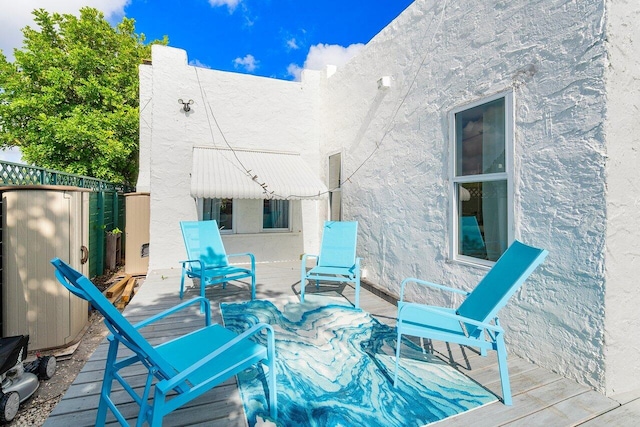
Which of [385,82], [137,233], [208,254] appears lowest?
[208,254]

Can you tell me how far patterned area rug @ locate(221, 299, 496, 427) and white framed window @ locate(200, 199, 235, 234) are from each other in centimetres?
578

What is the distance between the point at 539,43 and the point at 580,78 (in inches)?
35.5

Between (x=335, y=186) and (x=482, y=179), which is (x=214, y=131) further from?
(x=482, y=179)

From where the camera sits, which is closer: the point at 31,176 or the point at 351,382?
the point at 351,382

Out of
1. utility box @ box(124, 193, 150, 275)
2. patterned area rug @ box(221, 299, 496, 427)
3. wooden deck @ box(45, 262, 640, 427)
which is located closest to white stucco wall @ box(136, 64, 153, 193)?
utility box @ box(124, 193, 150, 275)

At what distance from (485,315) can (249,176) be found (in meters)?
7.70

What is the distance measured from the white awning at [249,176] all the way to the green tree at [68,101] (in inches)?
537

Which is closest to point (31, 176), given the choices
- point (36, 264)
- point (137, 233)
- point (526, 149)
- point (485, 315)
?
point (36, 264)

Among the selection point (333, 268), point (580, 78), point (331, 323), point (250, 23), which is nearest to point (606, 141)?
point (580, 78)

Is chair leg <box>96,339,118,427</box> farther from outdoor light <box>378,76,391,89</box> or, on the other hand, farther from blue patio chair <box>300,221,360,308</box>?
outdoor light <box>378,76,391,89</box>

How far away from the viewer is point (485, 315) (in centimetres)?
394

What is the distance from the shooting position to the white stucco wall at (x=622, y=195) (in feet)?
12.1

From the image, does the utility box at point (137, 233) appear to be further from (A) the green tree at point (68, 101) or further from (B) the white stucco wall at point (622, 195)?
(A) the green tree at point (68, 101)

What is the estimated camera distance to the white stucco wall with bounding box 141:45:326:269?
33.5ft
